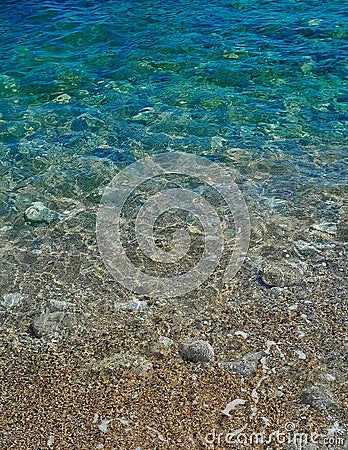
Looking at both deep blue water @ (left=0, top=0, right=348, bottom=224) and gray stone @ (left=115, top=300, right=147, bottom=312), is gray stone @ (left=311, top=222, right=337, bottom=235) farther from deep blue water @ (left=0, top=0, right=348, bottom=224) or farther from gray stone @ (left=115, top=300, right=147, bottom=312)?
gray stone @ (left=115, top=300, right=147, bottom=312)

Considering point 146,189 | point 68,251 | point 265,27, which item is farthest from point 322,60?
point 68,251

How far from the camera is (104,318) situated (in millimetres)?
7832

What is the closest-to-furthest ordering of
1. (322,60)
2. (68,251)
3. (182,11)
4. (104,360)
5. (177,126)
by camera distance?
(104,360) < (68,251) < (177,126) < (322,60) < (182,11)

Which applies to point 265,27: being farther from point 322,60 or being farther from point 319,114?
point 319,114

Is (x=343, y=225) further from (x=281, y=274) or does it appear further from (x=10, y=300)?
(x=10, y=300)

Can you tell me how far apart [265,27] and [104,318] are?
1106 cm

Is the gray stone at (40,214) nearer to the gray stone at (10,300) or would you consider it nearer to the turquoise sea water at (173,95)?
the turquoise sea water at (173,95)

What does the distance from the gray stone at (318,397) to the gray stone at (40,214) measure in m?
5.18

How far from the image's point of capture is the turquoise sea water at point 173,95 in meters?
10.8

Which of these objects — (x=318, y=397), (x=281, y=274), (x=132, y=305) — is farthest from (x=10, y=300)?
(x=318, y=397)

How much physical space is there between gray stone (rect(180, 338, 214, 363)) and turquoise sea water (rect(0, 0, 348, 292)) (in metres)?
3.45

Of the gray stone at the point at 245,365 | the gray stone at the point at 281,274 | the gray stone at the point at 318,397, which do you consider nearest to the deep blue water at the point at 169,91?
the gray stone at the point at 281,274

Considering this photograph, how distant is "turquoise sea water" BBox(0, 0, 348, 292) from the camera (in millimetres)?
10828

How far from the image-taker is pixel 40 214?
392 inches
